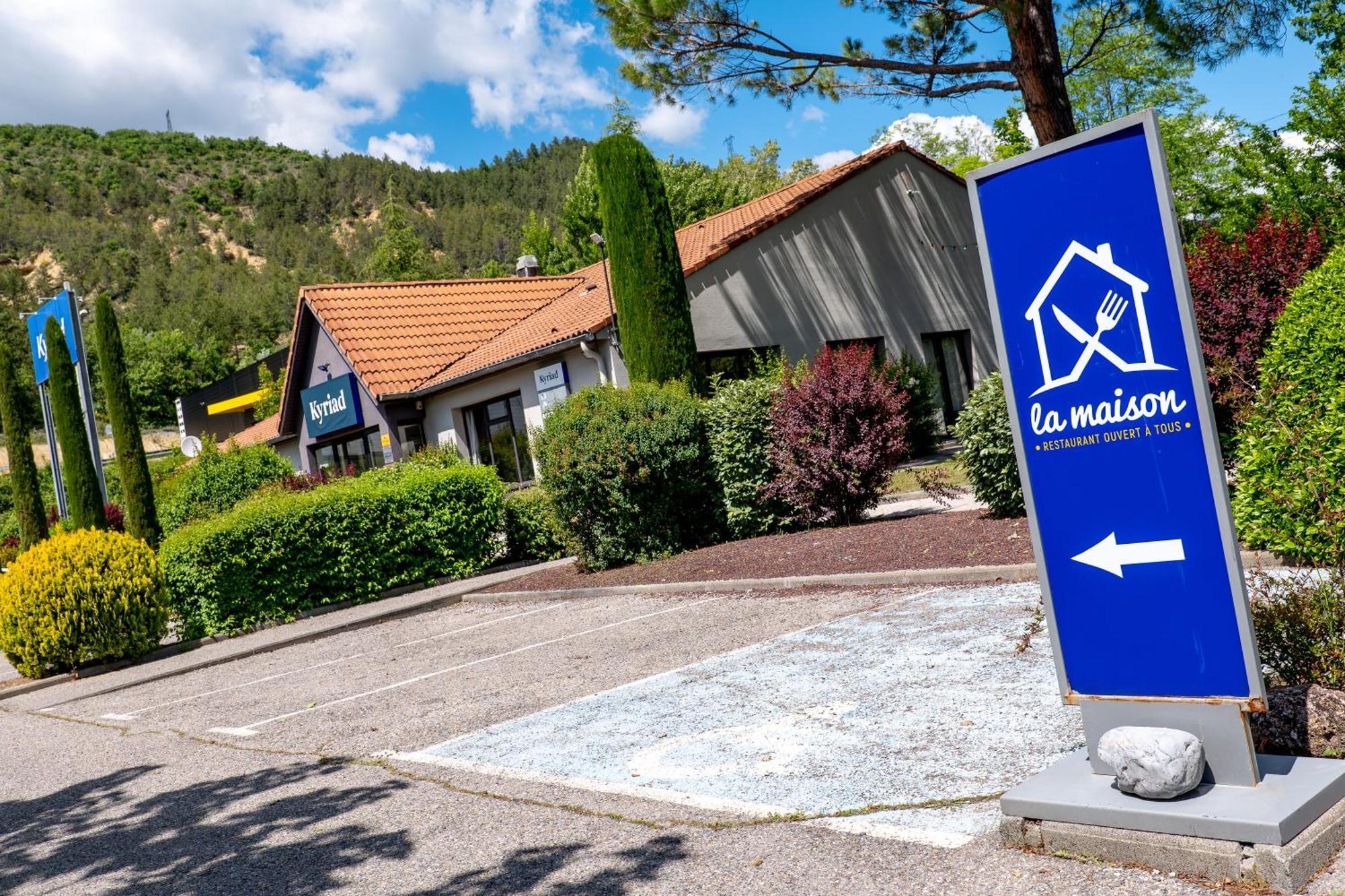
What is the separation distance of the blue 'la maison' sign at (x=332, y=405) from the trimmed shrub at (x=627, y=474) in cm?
1318

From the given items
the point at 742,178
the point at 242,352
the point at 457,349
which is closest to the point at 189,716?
the point at 457,349

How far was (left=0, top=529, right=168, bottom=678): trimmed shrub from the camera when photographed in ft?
41.5

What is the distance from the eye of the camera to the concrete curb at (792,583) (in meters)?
8.86

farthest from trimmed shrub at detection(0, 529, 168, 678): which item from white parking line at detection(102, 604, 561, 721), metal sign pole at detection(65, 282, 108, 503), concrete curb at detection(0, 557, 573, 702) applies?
metal sign pole at detection(65, 282, 108, 503)

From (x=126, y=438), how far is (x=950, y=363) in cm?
1792

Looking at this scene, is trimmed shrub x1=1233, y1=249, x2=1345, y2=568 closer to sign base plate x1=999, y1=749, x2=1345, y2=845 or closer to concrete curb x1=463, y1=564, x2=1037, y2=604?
concrete curb x1=463, y1=564, x2=1037, y2=604

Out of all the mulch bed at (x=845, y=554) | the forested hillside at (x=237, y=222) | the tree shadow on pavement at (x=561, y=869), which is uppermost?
the forested hillside at (x=237, y=222)

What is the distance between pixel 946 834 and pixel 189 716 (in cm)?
731

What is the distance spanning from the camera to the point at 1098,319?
3.69 m

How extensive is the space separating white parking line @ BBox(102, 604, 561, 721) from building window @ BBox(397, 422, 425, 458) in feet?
44.7

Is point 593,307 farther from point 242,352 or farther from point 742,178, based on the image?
point 242,352

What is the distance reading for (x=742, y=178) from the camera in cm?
5400

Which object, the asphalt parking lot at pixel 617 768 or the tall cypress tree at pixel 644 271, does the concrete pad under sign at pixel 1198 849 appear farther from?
the tall cypress tree at pixel 644 271

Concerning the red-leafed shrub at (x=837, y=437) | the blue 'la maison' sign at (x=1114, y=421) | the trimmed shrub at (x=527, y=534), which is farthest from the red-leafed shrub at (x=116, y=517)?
the blue 'la maison' sign at (x=1114, y=421)
